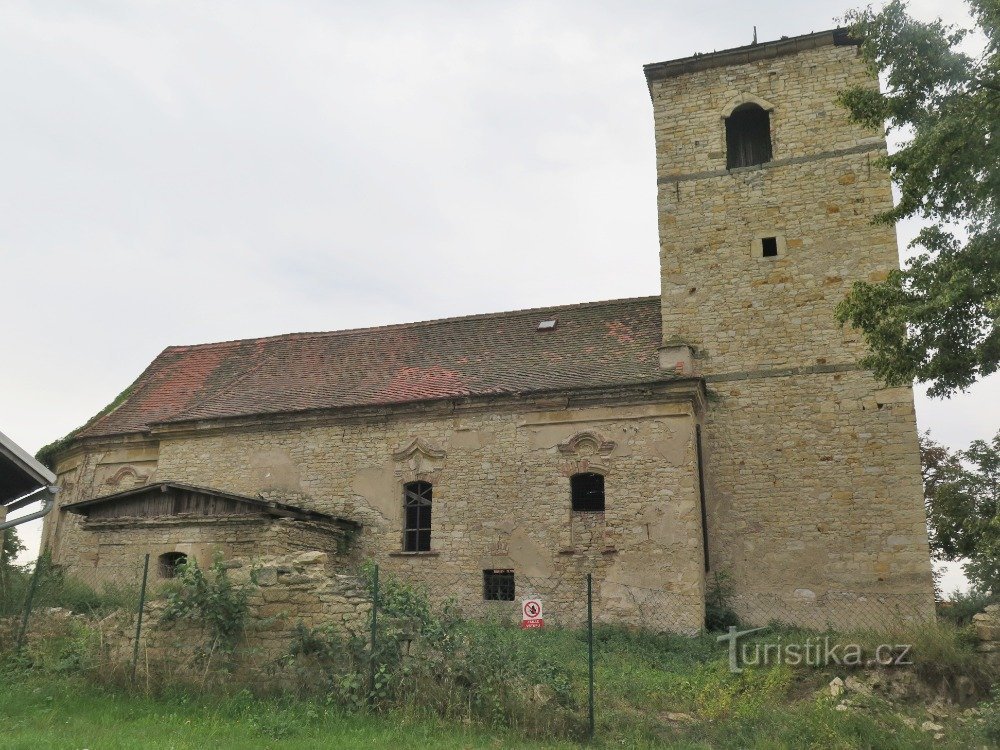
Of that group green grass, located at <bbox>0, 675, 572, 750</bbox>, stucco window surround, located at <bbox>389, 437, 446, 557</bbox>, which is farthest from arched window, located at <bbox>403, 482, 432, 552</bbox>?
green grass, located at <bbox>0, 675, 572, 750</bbox>

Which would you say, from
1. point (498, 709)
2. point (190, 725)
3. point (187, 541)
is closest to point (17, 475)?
point (190, 725)

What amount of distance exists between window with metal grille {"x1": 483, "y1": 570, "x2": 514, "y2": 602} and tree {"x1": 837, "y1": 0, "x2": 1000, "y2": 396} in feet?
28.0

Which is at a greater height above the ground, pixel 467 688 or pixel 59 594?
pixel 59 594

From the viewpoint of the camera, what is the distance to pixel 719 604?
54.7 feet

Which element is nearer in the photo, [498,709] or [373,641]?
[498,709]

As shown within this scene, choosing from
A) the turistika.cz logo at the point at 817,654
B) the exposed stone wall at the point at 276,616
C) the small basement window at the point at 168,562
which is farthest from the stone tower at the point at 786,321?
the small basement window at the point at 168,562

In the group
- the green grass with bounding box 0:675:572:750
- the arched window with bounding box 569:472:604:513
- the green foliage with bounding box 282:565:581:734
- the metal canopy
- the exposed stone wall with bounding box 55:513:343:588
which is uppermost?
the arched window with bounding box 569:472:604:513

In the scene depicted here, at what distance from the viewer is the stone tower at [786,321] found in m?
16.7

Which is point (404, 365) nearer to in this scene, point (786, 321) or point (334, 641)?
point (786, 321)

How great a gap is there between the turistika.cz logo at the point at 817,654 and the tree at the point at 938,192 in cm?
360

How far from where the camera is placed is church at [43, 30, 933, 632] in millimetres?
16641

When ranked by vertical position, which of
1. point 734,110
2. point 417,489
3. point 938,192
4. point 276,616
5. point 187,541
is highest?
point 734,110

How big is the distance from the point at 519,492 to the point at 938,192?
32.0 feet

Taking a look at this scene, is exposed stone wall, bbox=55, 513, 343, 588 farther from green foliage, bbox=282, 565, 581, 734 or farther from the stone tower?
the stone tower
